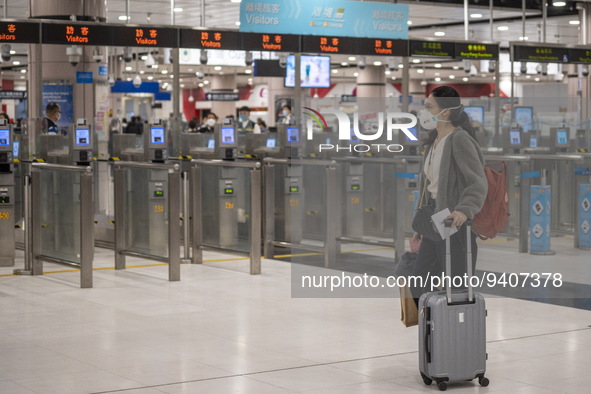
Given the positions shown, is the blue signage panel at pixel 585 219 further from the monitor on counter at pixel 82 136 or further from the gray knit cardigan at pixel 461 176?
the gray knit cardigan at pixel 461 176

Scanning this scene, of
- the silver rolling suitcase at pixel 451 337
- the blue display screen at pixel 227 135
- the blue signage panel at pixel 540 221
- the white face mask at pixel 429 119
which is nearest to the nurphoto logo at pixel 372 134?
the white face mask at pixel 429 119

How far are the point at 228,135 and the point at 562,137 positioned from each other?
17.4 ft

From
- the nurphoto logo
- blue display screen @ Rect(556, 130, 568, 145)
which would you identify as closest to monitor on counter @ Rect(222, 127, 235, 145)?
the nurphoto logo

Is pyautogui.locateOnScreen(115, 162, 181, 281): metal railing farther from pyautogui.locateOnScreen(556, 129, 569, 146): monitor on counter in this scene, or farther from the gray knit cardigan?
pyautogui.locateOnScreen(556, 129, 569, 146): monitor on counter

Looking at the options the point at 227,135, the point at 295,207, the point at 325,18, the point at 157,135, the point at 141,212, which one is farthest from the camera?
the point at 325,18

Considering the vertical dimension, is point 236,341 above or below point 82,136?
below

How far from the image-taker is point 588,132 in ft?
46.2

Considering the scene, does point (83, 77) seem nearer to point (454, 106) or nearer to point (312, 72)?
point (312, 72)

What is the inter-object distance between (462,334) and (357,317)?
2.03m

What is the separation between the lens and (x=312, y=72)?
20.9 metres

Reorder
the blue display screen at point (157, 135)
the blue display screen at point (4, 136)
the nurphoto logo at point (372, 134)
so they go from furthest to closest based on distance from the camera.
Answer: the blue display screen at point (157, 135) < the blue display screen at point (4, 136) < the nurphoto logo at point (372, 134)

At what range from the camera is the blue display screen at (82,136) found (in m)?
9.62

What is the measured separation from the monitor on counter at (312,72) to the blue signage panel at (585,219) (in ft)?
32.7

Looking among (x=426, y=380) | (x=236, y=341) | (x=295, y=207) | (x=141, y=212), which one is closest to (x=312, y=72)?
(x=295, y=207)
